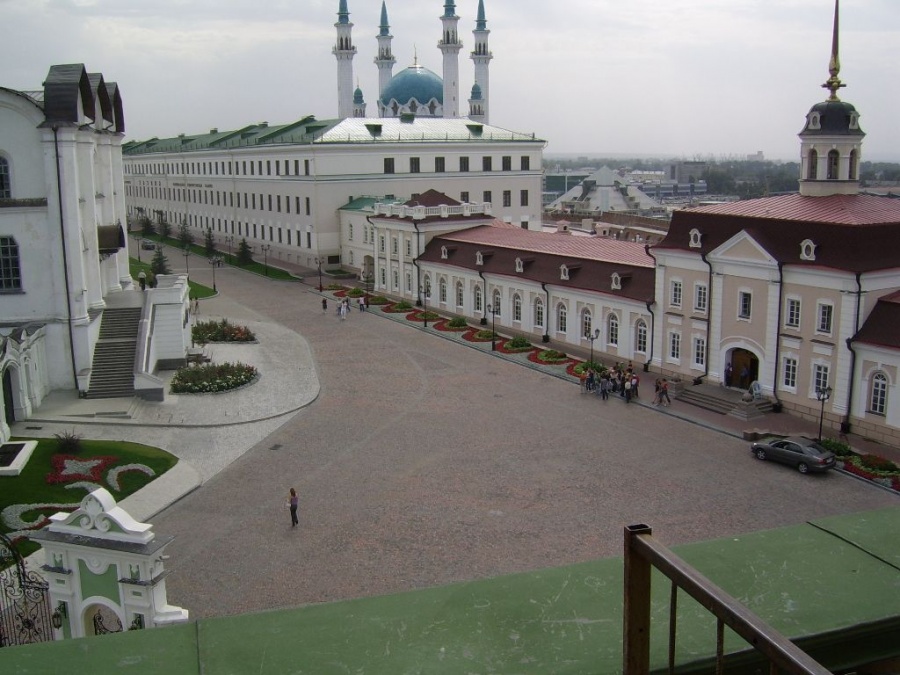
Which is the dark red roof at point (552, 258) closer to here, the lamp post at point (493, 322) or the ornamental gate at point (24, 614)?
the lamp post at point (493, 322)

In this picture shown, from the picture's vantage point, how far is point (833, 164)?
3434 centimetres

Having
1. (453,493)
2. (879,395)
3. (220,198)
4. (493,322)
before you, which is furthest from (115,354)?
(220,198)

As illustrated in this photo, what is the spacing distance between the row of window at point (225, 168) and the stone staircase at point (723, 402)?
1783 inches

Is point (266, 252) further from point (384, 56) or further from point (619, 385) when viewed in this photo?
point (619, 385)

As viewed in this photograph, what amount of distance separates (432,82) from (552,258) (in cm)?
5496

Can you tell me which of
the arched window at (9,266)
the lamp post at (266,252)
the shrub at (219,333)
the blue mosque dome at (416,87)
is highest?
the blue mosque dome at (416,87)

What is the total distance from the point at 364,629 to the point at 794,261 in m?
29.1

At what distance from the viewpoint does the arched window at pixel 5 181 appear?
32875mm

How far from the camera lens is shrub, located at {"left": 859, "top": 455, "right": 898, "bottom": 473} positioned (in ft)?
85.3

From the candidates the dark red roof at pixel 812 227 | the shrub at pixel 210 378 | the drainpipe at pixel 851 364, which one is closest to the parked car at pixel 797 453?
the drainpipe at pixel 851 364

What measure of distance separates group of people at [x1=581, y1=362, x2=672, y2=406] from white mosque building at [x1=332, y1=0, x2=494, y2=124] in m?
62.4

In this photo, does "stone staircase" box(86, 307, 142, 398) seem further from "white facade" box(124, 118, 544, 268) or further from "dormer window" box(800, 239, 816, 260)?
"white facade" box(124, 118, 544, 268)

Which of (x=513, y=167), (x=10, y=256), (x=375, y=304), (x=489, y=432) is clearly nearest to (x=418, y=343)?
(x=375, y=304)

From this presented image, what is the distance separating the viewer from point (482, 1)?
312 feet
